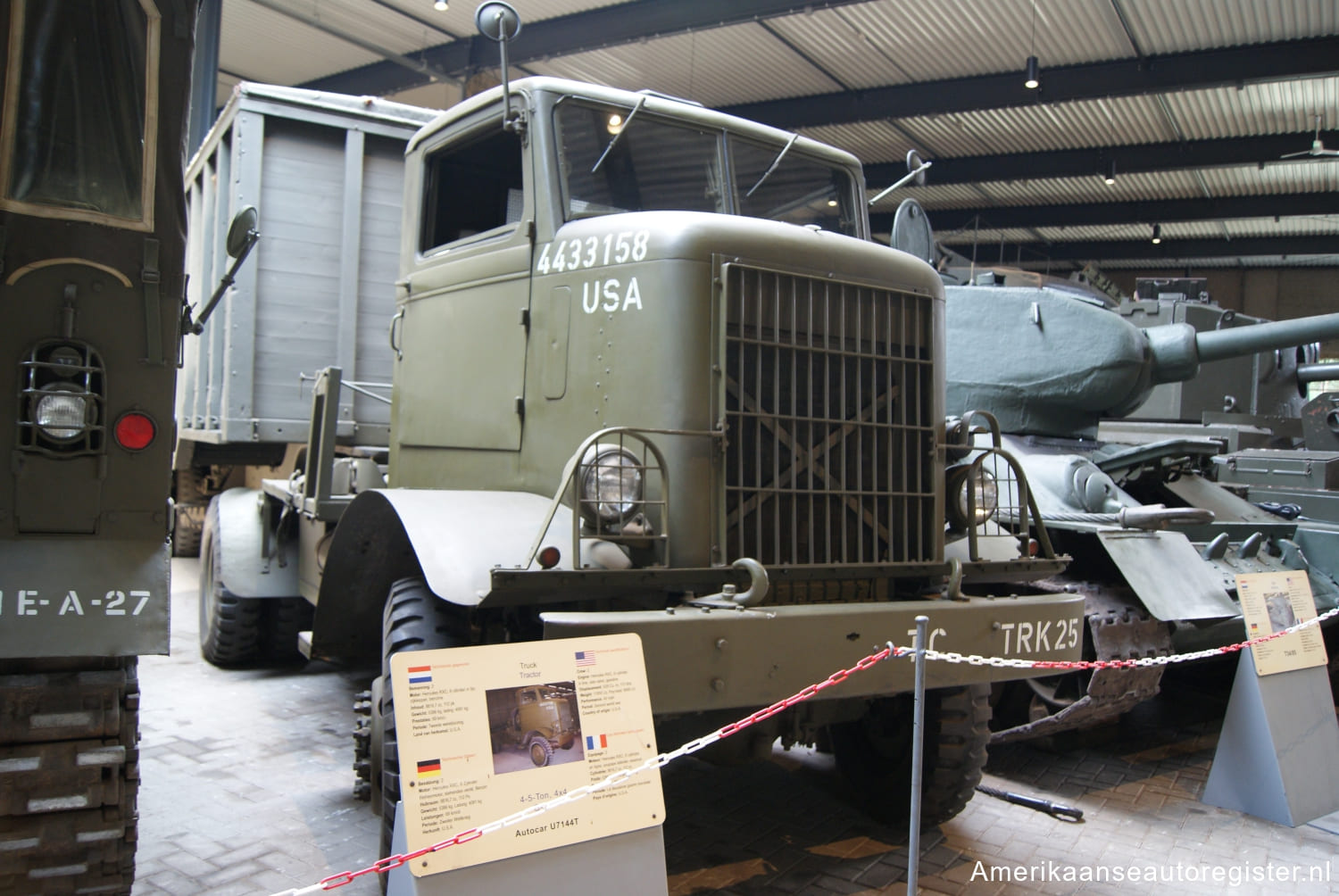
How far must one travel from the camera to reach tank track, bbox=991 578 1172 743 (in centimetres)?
549

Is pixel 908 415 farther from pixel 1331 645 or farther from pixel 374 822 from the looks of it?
pixel 1331 645

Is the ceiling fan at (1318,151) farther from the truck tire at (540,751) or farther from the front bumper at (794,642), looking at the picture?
the truck tire at (540,751)

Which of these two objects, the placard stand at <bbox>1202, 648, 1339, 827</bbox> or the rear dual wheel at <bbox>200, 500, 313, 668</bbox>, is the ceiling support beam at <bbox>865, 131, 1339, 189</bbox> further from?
the rear dual wheel at <bbox>200, 500, 313, 668</bbox>

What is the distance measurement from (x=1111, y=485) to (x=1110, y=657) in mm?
1259

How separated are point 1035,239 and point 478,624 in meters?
20.9

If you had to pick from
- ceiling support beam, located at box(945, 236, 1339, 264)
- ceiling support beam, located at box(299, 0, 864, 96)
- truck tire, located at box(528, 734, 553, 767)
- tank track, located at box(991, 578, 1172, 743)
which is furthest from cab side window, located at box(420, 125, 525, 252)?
ceiling support beam, located at box(945, 236, 1339, 264)

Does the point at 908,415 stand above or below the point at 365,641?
above

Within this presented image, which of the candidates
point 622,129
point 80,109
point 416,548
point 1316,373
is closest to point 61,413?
point 80,109

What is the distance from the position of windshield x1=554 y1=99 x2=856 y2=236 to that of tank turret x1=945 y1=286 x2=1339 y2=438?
3364mm

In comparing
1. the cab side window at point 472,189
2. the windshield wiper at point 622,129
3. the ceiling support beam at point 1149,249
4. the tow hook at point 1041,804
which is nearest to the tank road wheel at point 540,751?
the cab side window at point 472,189

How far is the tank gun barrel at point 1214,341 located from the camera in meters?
8.00

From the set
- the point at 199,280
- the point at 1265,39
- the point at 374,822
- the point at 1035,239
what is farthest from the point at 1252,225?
the point at 374,822

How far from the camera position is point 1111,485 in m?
6.41

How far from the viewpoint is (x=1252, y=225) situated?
20.4 m
